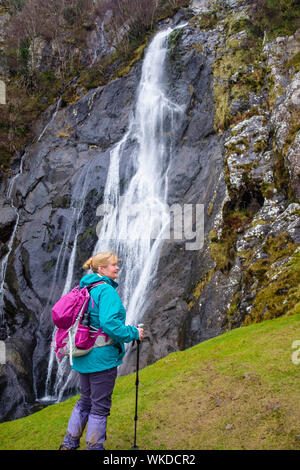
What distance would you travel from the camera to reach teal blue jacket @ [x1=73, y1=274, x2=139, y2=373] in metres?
4.12

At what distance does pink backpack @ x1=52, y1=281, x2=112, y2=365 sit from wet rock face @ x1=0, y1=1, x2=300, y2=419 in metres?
6.81

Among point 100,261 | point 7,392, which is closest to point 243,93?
point 100,261

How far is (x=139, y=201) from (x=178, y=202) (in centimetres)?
268

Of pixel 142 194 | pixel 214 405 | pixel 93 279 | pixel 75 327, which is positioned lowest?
pixel 214 405

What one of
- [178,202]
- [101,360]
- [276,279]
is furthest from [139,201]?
[101,360]

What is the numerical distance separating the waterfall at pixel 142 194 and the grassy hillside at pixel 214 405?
769 centimetres

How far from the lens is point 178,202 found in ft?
61.8

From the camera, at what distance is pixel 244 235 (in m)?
13.1

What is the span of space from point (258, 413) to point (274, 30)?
21.5m

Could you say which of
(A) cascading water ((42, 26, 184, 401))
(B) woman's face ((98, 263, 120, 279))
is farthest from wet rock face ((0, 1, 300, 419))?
(B) woman's face ((98, 263, 120, 279))

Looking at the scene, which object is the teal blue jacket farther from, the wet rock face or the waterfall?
the waterfall

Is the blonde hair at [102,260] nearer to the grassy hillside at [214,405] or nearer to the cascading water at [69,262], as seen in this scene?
the grassy hillside at [214,405]

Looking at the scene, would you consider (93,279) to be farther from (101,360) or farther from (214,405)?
(214,405)

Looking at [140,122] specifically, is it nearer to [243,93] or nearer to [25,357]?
[243,93]
